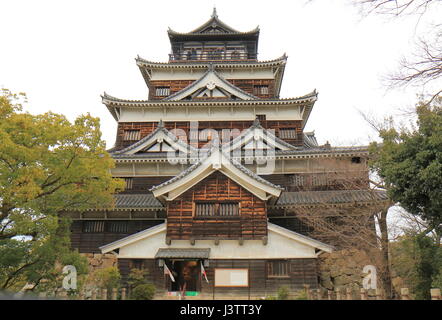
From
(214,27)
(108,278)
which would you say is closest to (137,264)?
(108,278)

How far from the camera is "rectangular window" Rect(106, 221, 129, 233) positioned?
18438 mm

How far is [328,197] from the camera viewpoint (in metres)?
17.5

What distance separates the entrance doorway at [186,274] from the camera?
1589 cm

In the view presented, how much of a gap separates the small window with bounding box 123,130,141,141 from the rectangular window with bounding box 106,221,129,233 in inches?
328

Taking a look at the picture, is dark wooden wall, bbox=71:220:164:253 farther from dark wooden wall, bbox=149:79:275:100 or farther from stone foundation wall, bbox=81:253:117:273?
dark wooden wall, bbox=149:79:275:100

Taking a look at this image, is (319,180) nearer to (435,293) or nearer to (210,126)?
(210,126)

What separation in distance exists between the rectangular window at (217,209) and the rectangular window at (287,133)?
1062cm

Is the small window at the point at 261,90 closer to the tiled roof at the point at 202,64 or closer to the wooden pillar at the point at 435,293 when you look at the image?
the tiled roof at the point at 202,64

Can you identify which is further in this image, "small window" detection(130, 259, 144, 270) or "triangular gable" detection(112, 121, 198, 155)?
"triangular gable" detection(112, 121, 198, 155)

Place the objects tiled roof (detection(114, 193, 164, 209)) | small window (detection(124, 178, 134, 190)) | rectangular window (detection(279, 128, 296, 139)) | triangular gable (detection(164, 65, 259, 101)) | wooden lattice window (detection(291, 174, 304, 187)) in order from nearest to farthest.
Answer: tiled roof (detection(114, 193, 164, 209)) < wooden lattice window (detection(291, 174, 304, 187)) < small window (detection(124, 178, 134, 190)) < rectangular window (detection(279, 128, 296, 139)) < triangular gable (detection(164, 65, 259, 101))

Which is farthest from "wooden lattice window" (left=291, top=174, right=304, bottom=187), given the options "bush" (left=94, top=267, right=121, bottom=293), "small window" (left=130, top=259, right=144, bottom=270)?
"bush" (left=94, top=267, right=121, bottom=293)
